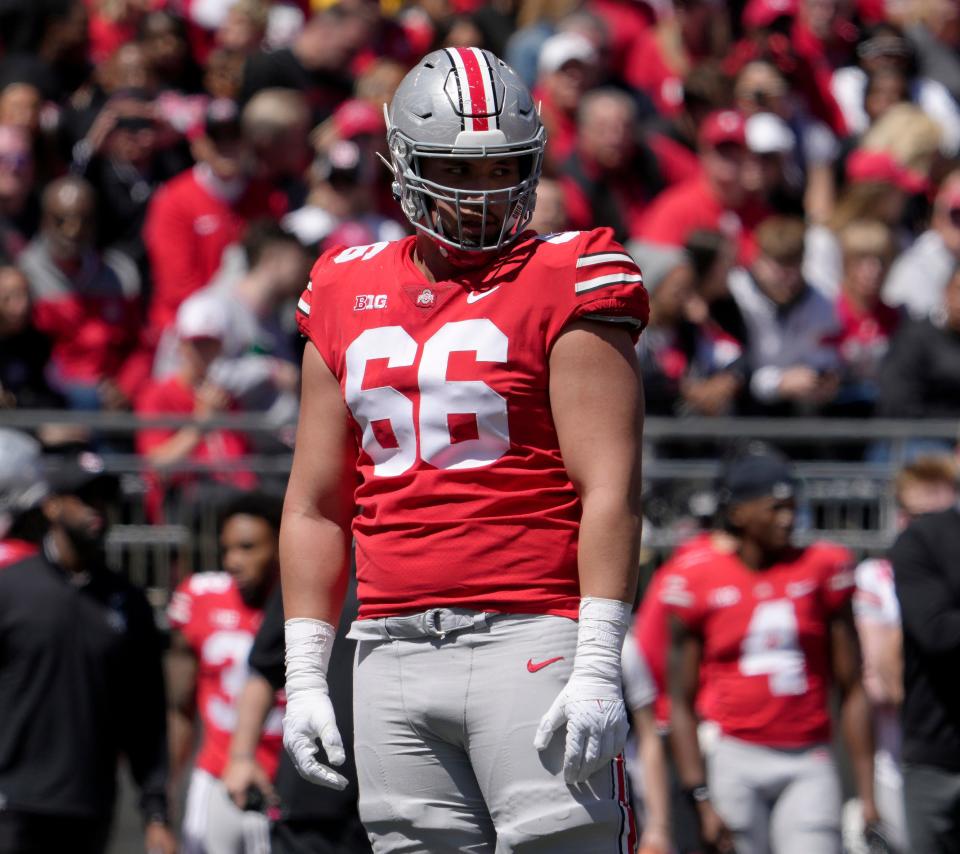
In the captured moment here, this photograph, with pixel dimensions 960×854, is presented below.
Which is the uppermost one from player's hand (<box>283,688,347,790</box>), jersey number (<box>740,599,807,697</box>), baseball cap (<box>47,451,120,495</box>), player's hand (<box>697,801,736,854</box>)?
player's hand (<box>283,688,347,790</box>)

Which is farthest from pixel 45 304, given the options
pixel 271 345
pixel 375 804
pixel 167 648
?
pixel 375 804

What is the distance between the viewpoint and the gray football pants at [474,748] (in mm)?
3689

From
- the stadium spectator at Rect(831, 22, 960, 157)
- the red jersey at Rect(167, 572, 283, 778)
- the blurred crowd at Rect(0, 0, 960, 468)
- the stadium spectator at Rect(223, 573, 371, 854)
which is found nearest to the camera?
the stadium spectator at Rect(223, 573, 371, 854)

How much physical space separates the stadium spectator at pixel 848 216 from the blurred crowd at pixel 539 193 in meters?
0.02

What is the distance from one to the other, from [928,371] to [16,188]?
458cm

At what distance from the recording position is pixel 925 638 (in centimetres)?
682

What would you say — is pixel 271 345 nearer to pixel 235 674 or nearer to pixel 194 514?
pixel 194 514

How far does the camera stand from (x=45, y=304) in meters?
9.59

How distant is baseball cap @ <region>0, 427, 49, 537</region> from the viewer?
22.8 ft

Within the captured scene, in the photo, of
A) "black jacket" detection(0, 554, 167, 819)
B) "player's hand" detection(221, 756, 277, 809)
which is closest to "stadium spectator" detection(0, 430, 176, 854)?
"black jacket" detection(0, 554, 167, 819)

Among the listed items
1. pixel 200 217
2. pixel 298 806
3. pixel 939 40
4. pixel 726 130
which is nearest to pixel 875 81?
pixel 939 40

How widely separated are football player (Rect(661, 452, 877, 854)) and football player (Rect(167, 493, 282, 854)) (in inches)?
62.2

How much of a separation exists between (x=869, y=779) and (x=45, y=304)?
4.53 meters

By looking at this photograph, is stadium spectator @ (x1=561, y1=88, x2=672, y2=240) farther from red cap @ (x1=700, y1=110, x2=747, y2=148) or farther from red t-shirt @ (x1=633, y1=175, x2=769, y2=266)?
red cap @ (x1=700, y1=110, x2=747, y2=148)
